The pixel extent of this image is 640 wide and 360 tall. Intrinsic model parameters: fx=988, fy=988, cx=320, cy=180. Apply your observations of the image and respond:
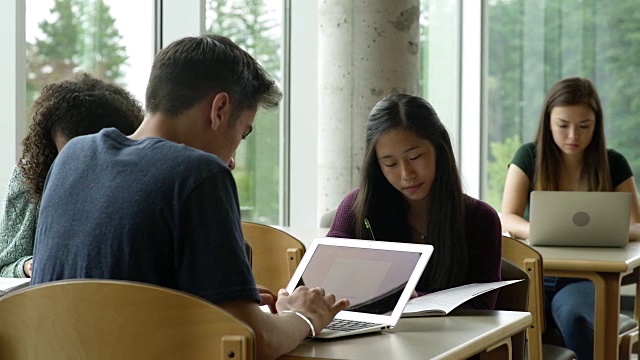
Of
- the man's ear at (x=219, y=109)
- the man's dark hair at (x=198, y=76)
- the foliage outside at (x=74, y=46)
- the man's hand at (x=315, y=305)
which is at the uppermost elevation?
the foliage outside at (x=74, y=46)

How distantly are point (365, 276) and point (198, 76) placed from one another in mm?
641

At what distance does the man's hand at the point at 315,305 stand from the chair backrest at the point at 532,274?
4.03ft

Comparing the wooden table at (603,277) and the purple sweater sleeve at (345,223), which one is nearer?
the purple sweater sleeve at (345,223)

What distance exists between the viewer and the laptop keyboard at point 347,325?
82.4 inches

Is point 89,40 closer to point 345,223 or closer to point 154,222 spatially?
point 345,223

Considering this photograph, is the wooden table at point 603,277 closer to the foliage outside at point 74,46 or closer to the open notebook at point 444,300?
the open notebook at point 444,300

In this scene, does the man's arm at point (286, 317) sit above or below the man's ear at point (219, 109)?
below

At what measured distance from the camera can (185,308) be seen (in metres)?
1.57

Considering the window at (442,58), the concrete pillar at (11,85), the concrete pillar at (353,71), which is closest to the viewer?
the concrete pillar at (11,85)

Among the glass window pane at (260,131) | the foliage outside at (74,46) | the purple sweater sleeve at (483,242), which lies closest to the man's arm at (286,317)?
the purple sweater sleeve at (483,242)

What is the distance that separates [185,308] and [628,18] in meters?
6.02

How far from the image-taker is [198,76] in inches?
→ 75.5

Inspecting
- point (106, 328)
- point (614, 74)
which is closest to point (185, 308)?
point (106, 328)

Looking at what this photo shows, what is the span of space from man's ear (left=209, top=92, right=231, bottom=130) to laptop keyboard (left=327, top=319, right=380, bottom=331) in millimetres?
513
